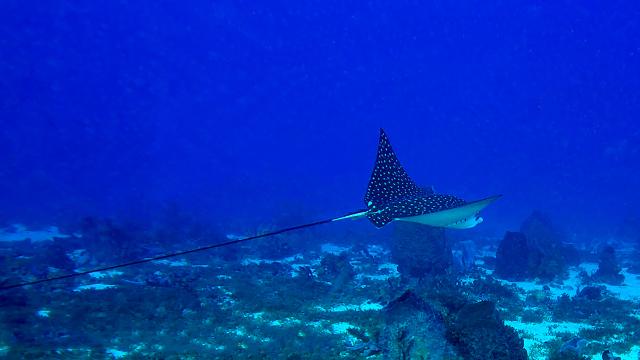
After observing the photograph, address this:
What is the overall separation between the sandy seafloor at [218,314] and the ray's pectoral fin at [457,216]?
2.43 m

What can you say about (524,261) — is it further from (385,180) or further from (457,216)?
(457,216)

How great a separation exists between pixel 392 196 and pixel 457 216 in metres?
1.64

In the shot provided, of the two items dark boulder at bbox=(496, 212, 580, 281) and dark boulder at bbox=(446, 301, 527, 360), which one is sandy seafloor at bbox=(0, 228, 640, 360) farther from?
dark boulder at bbox=(446, 301, 527, 360)

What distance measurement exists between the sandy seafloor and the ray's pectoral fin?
2.43 meters

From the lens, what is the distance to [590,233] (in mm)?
32094

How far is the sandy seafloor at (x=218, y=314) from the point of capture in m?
6.85

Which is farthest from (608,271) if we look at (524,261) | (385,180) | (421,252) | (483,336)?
(483,336)

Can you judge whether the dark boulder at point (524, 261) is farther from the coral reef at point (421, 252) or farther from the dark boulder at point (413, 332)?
the dark boulder at point (413, 332)

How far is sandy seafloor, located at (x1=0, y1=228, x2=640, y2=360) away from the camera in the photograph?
22.5 ft

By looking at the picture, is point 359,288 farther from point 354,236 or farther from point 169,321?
point 354,236

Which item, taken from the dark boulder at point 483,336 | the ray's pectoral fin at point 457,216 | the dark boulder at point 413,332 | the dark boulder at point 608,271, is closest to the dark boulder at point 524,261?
the dark boulder at point 608,271

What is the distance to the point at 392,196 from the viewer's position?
26.4ft

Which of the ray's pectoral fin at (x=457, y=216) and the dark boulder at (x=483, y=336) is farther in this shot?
the ray's pectoral fin at (x=457, y=216)

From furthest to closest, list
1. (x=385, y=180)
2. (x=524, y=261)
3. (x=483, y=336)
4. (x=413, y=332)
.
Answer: (x=524, y=261), (x=385, y=180), (x=483, y=336), (x=413, y=332)
